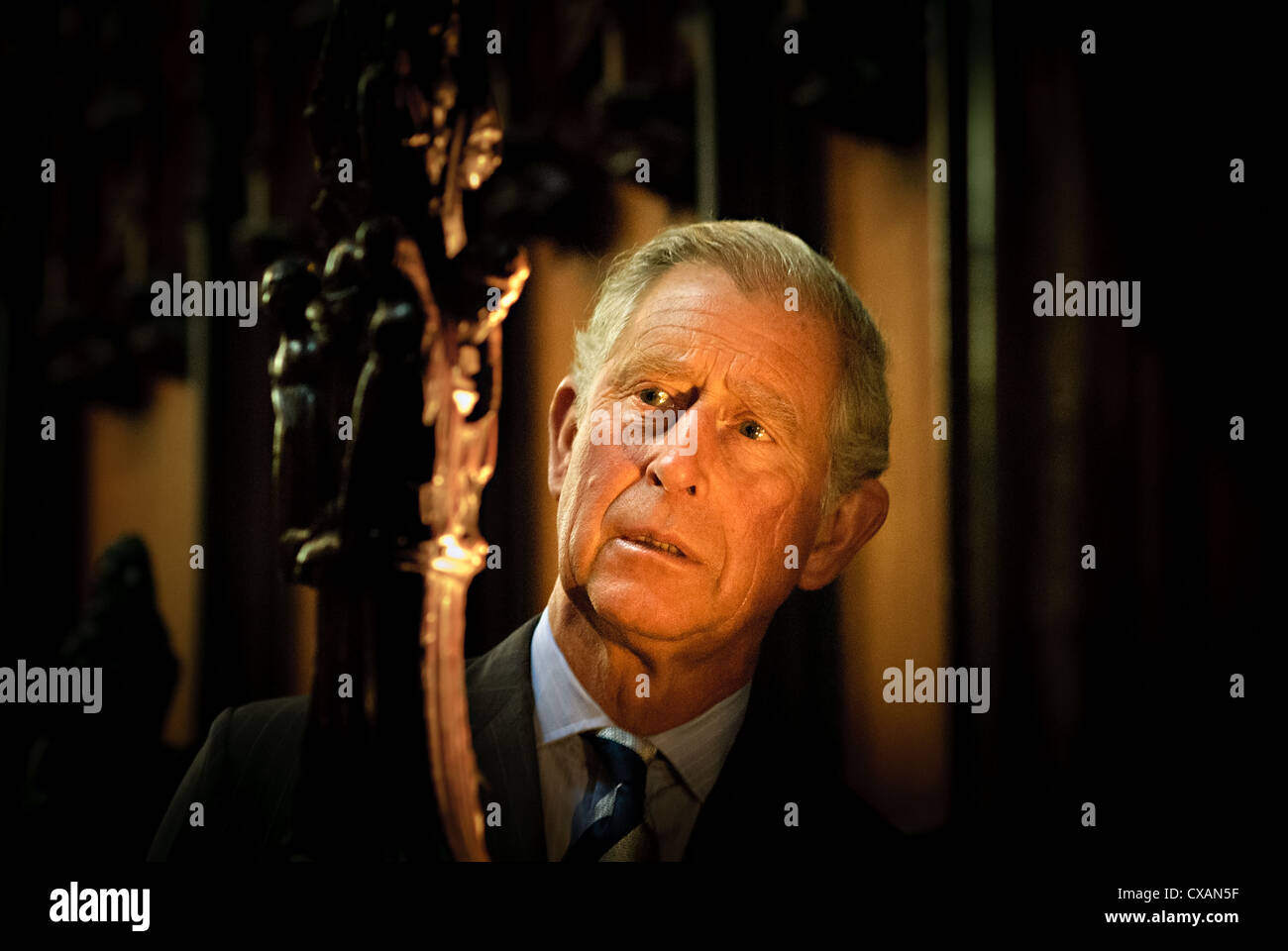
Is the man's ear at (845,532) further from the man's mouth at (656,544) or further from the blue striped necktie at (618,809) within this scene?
the blue striped necktie at (618,809)

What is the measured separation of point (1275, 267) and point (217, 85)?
2.64m

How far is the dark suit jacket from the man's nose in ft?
1.37

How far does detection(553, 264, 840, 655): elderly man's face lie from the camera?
2.42 metres

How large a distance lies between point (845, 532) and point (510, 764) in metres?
0.74

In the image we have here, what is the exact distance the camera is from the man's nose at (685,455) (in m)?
2.40

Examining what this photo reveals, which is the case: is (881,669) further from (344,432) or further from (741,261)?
(344,432)

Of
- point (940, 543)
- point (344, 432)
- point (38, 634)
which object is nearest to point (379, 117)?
point (344, 432)

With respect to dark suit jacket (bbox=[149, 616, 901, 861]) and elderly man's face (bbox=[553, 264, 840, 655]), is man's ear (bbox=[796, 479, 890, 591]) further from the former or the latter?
dark suit jacket (bbox=[149, 616, 901, 861])

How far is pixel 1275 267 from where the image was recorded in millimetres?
2811

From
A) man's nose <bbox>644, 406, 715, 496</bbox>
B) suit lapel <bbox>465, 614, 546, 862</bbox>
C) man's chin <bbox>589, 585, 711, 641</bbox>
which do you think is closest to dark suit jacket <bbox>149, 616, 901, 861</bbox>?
suit lapel <bbox>465, 614, 546, 862</bbox>

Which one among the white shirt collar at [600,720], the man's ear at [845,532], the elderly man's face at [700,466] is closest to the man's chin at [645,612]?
the elderly man's face at [700,466]

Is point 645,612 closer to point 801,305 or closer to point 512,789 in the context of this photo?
point 512,789

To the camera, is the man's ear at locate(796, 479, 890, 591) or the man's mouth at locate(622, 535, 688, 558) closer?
the man's mouth at locate(622, 535, 688, 558)

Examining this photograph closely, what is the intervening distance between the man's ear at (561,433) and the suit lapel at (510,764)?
14.1 inches
